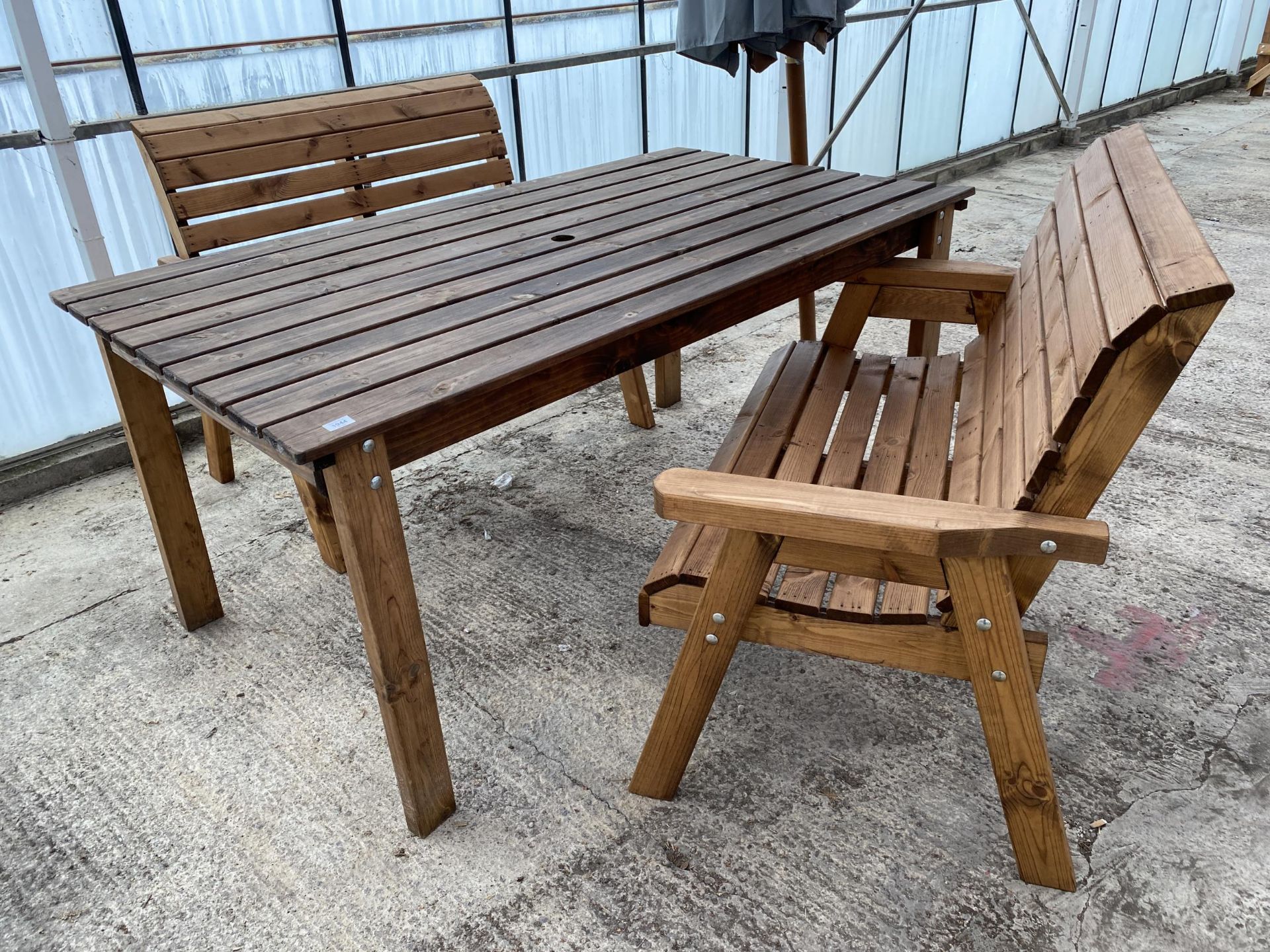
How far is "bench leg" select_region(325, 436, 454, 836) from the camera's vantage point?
139 cm

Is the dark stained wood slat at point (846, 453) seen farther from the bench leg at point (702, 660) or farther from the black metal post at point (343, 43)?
the black metal post at point (343, 43)

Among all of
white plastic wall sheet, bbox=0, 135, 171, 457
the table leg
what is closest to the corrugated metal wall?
white plastic wall sheet, bbox=0, 135, 171, 457

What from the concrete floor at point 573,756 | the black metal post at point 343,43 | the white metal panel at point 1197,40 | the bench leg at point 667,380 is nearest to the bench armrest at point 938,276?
the concrete floor at point 573,756

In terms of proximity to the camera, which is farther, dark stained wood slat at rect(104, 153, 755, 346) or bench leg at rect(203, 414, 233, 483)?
bench leg at rect(203, 414, 233, 483)

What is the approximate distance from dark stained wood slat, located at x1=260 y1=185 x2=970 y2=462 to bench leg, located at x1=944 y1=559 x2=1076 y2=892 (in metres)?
0.69

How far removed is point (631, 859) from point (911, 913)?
47 centimetres

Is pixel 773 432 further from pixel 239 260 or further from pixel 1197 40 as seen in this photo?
pixel 1197 40

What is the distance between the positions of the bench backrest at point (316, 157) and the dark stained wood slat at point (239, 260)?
1.20 ft

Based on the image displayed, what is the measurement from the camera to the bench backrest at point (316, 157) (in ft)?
8.14

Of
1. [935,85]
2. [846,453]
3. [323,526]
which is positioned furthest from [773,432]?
[935,85]

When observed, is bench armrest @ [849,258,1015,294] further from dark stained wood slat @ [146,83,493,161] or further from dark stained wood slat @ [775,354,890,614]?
dark stained wood slat @ [146,83,493,161]

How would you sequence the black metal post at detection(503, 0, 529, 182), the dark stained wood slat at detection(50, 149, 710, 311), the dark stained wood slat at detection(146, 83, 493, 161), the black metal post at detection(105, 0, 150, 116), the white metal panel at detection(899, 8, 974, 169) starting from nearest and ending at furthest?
the dark stained wood slat at detection(50, 149, 710, 311)
the dark stained wood slat at detection(146, 83, 493, 161)
the black metal post at detection(105, 0, 150, 116)
the black metal post at detection(503, 0, 529, 182)
the white metal panel at detection(899, 8, 974, 169)

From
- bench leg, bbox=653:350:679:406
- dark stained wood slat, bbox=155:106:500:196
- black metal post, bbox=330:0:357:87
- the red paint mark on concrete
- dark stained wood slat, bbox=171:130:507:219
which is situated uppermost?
black metal post, bbox=330:0:357:87

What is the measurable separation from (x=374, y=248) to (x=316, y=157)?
0.77 metres
